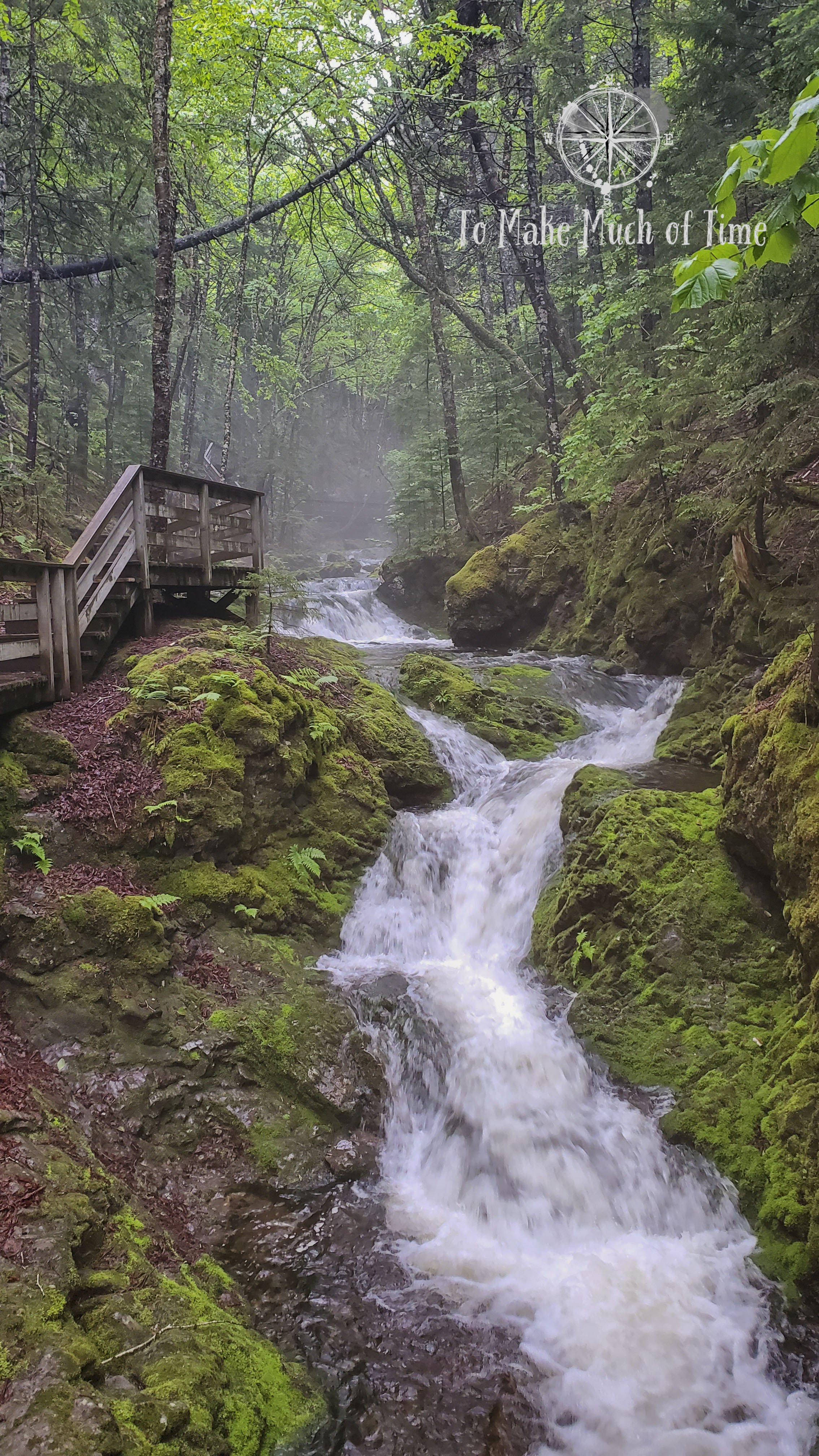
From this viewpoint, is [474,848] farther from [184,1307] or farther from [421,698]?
[184,1307]

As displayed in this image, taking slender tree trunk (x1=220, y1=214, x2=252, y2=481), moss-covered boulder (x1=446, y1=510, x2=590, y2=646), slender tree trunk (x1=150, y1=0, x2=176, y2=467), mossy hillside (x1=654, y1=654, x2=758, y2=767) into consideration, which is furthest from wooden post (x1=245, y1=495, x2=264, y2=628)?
moss-covered boulder (x1=446, y1=510, x2=590, y2=646)

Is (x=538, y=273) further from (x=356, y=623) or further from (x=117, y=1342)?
(x=117, y=1342)

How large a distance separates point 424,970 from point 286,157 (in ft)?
84.1

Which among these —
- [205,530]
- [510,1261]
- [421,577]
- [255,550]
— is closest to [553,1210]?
[510,1261]

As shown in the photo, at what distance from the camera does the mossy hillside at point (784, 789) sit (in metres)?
4.86

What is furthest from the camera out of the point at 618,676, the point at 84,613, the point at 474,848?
the point at 618,676

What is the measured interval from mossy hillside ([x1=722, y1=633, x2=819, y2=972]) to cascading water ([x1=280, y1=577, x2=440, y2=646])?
12.0 metres

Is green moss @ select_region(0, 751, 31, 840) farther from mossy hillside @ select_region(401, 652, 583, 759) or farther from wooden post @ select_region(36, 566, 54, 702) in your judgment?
mossy hillside @ select_region(401, 652, 583, 759)

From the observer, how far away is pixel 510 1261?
14.7 feet

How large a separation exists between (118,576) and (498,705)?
19.7ft

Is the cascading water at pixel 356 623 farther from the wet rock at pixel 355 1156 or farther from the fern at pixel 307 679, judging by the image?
the wet rock at pixel 355 1156

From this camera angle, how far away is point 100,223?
A: 16.6 m

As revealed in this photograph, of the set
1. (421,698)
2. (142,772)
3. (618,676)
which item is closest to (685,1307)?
(142,772)

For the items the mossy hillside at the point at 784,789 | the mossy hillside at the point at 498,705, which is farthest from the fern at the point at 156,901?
the mossy hillside at the point at 498,705
